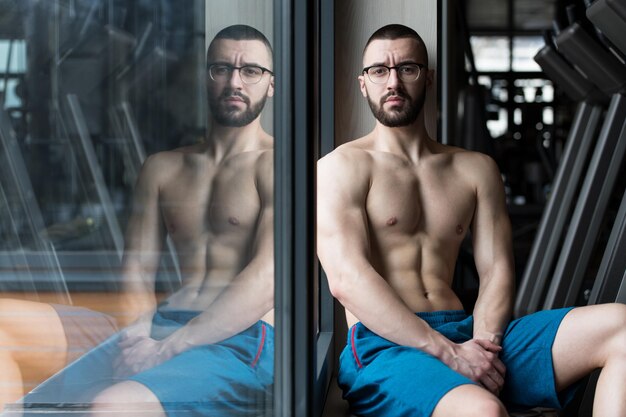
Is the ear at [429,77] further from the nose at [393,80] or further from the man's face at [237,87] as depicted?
the man's face at [237,87]

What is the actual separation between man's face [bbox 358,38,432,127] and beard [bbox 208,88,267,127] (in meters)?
0.84

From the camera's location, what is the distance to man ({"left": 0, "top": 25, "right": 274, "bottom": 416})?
0.99 metres

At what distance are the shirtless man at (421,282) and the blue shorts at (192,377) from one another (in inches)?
17.5

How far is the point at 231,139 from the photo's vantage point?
3.84 feet

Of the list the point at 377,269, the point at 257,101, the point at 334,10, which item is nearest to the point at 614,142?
the point at 334,10

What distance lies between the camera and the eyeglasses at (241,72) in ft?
3.57

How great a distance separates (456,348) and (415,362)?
0.43 ft

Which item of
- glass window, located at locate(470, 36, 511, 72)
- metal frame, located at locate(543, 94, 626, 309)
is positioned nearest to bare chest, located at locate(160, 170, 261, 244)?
metal frame, located at locate(543, 94, 626, 309)

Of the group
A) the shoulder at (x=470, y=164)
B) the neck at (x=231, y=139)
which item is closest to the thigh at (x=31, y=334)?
the neck at (x=231, y=139)

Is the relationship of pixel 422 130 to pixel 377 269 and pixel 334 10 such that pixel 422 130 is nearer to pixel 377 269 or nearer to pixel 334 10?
pixel 377 269

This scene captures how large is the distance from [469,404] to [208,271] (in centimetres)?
71

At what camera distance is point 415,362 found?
1.82 metres

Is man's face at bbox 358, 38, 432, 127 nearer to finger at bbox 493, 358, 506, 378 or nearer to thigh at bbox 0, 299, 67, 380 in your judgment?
finger at bbox 493, 358, 506, 378

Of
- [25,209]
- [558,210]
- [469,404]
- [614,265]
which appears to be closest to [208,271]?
[25,209]
